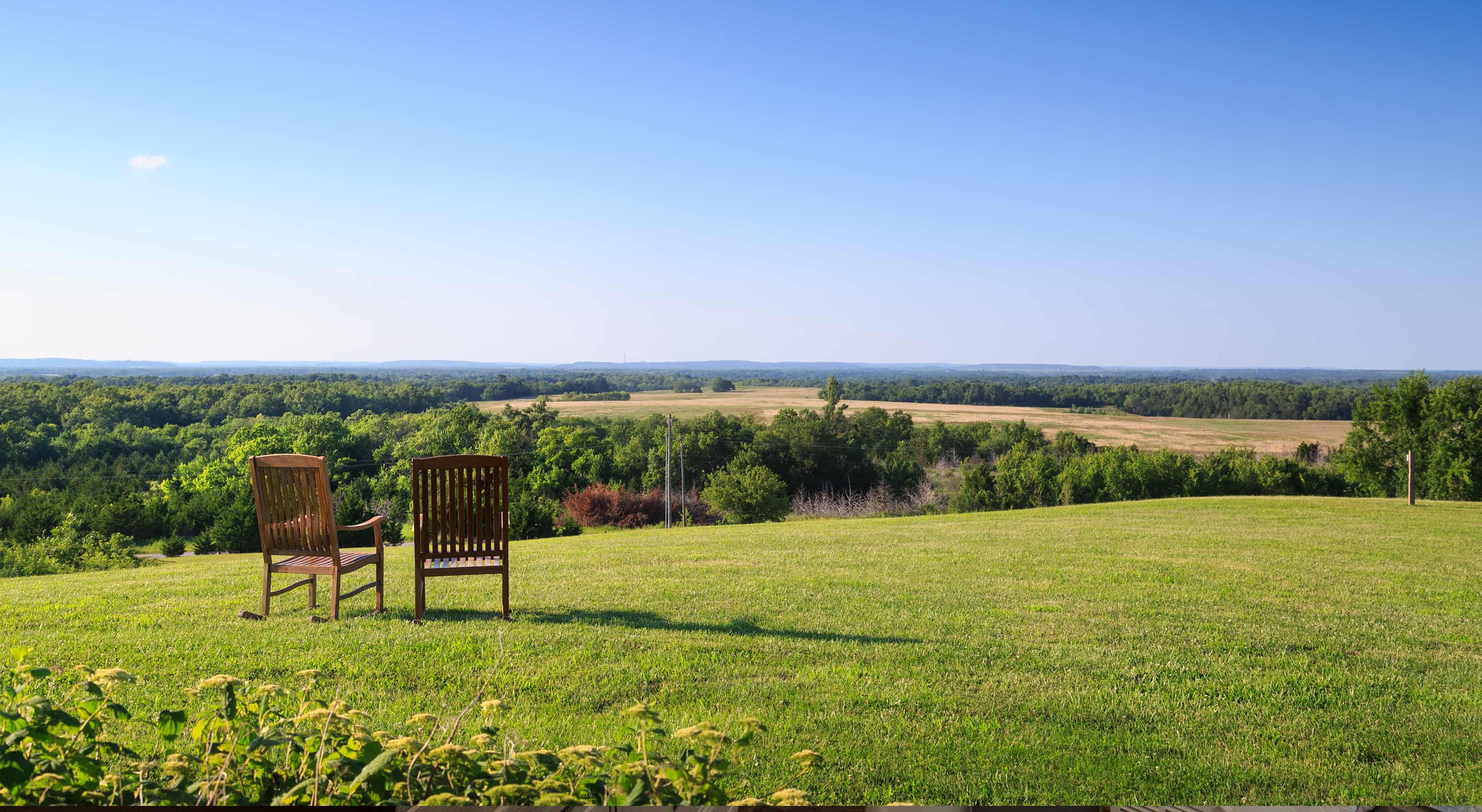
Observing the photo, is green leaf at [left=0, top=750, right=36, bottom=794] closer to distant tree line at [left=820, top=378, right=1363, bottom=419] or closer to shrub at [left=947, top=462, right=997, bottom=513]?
shrub at [left=947, top=462, right=997, bottom=513]

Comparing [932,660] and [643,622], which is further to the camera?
[643,622]

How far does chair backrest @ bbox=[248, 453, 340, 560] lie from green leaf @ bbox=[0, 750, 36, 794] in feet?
12.7

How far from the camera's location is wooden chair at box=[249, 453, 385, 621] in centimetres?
532

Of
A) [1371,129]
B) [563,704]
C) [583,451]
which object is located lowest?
[583,451]

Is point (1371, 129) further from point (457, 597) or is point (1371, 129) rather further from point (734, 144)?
point (457, 597)

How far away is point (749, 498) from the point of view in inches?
1350

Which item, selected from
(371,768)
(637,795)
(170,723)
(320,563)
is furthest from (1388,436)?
(170,723)

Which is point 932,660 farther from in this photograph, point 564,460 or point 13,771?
point 564,460

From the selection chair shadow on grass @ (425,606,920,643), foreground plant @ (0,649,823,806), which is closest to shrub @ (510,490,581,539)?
chair shadow on grass @ (425,606,920,643)

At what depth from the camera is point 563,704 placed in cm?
360

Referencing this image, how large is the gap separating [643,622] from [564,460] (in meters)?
38.5

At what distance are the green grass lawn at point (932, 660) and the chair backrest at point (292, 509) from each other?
1.66ft

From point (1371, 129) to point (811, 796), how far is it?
86.9ft

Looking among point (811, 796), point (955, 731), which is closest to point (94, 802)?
point (811, 796)
